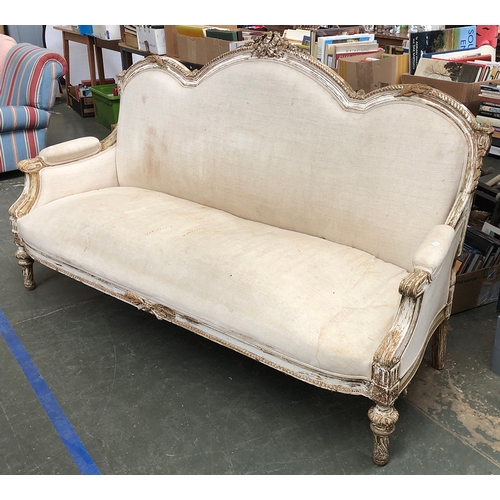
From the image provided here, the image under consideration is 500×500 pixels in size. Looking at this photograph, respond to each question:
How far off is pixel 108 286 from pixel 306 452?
3.35ft

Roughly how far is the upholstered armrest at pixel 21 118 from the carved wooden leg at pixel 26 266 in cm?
169

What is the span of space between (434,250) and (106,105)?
410 cm

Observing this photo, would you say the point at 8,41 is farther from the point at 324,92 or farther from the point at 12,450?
the point at 12,450

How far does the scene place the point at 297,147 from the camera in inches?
86.8

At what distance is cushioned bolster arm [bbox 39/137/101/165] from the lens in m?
2.64

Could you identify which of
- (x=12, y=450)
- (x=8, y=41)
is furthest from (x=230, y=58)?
(x=8, y=41)

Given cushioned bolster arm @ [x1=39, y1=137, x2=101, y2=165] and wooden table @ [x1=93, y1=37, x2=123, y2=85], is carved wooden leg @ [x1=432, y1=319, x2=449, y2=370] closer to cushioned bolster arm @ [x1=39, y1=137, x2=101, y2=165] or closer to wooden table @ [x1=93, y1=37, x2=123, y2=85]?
cushioned bolster arm @ [x1=39, y1=137, x2=101, y2=165]

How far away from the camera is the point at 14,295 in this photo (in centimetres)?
270

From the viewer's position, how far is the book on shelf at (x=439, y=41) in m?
3.10

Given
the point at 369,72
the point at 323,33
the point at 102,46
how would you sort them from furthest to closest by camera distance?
1. the point at 102,46
2. the point at 323,33
3. the point at 369,72

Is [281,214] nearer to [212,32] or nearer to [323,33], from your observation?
[323,33]

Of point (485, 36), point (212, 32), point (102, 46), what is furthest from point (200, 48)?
point (102, 46)

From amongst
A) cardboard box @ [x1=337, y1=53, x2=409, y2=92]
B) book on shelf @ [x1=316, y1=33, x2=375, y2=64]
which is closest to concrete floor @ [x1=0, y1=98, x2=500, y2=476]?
cardboard box @ [x1=337, y1=53, x2=409, y2=92]

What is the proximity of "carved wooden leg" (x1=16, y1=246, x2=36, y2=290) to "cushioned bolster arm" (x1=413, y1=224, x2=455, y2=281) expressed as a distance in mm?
1825
